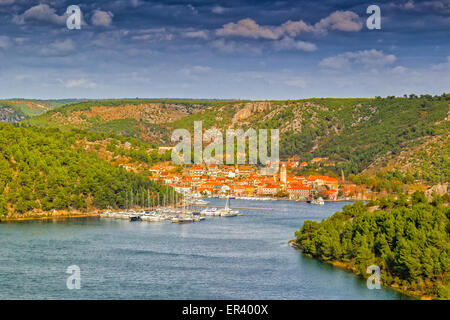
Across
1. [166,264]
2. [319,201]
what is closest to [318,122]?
[319,201]

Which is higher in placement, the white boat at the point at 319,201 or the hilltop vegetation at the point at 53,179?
the hilltop vegetation at the point at 53,179

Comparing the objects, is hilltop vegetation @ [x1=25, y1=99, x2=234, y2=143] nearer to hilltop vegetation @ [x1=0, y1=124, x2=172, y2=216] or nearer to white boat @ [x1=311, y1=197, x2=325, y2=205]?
hilltop vegetation @ [x1=0, y1=124, x2=172, y2=216]

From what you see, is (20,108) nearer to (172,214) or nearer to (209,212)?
(172,214)

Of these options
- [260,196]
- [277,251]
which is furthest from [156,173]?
[277,251]

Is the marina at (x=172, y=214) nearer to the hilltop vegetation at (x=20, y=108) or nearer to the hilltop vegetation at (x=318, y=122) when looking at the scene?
the hilltop vegetation at (x=318, y=122)

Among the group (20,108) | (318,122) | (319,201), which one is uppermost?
(20,108)

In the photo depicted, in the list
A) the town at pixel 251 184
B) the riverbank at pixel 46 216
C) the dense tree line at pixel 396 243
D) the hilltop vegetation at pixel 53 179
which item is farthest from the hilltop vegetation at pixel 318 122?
the dense tree line at pixel 396 243
